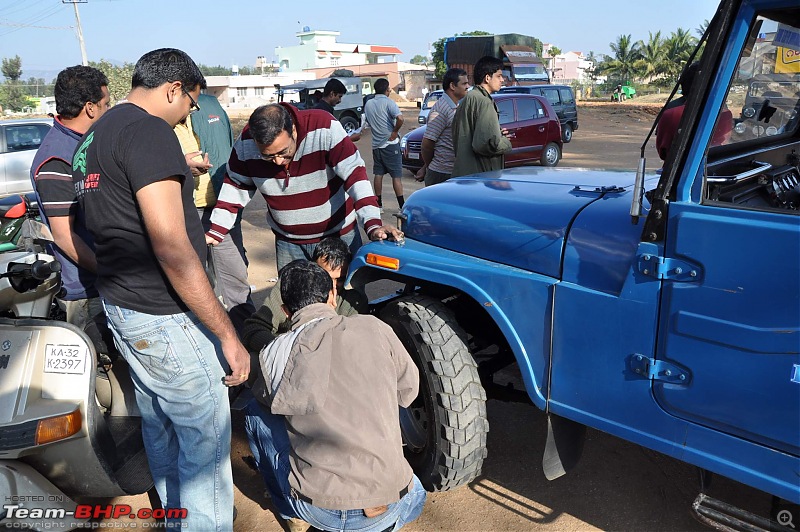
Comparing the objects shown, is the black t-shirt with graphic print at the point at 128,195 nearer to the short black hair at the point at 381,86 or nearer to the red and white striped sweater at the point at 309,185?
the red and white striped sweater at the point at 309,185

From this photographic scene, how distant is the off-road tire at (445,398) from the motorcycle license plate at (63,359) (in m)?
1.34

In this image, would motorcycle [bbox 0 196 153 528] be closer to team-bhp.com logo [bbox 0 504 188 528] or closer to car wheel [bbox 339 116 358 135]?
team-bhp.com logo [bbox 0 504 188 528]

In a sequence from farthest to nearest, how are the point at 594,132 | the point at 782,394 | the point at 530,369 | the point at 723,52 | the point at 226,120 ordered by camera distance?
1. the point at 594,132
2. the point at 226,120
3. the point at 530,369
4. the point at 723,52
5. the point at 782,394

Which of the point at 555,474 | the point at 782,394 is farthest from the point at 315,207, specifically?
the point at 782,394

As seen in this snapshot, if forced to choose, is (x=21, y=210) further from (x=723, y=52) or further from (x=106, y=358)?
(x=723, y=52)

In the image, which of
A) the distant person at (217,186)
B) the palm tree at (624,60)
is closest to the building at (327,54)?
the palm tree at (624,60)

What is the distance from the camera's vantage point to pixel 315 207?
11.5 ft

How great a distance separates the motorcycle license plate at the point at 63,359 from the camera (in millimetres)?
2543

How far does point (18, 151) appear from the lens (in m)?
10.3

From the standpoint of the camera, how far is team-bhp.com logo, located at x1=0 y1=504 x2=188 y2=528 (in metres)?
2.36

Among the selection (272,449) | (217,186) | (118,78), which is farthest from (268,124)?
(118,78)

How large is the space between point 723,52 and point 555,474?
5.56 feet

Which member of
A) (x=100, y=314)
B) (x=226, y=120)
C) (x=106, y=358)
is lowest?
(x=106, y=358)

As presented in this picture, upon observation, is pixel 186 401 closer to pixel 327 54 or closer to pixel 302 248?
pixel 302 248
